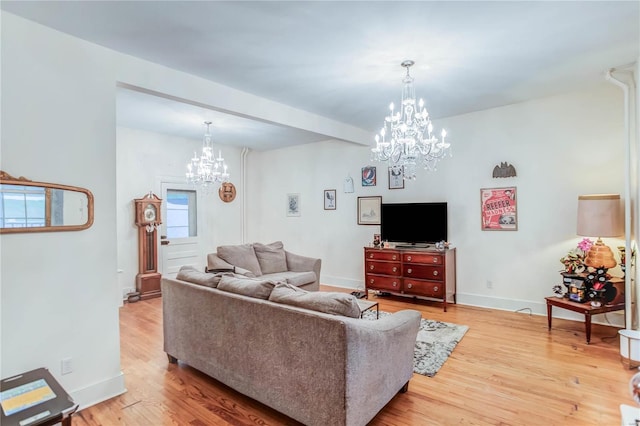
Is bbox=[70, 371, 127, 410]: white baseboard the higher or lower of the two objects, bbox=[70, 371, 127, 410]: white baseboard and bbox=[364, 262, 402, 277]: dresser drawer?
the lower

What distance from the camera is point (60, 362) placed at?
2316 mm

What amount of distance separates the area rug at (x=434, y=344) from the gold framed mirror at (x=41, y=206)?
293cm

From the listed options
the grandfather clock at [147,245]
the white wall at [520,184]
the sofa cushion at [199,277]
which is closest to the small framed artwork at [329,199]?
the white wall at [520,184]

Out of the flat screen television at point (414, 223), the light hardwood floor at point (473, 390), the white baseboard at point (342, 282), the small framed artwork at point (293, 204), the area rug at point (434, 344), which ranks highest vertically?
the small framed artwork at point (293, 204)

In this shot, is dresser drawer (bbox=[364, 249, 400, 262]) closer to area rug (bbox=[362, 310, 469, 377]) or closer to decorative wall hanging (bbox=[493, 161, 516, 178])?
area rug (bbox=[362, 310, 469, 377])

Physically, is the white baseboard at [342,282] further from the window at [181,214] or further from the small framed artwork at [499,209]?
the window at [181,214]

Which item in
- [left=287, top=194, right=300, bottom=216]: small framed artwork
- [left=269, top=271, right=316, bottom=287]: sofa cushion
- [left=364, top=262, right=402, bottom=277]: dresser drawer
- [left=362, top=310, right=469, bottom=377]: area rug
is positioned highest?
[left=287, top=194, right=300, bottom=216]: small framed artwork

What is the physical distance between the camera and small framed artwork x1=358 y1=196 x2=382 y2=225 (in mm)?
5668

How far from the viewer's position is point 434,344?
11.1 ft

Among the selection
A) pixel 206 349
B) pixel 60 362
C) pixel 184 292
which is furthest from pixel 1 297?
pixel 206 349

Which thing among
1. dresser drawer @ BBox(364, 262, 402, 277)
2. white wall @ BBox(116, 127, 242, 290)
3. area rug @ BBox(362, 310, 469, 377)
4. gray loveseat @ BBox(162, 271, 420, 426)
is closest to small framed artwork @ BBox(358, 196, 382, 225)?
dresser drawer @ BBox(364, 262, 402, 277)

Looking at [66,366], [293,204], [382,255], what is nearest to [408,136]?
[382,255]

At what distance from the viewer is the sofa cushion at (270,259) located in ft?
16.5

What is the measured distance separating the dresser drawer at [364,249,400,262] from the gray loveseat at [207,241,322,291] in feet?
2.58
